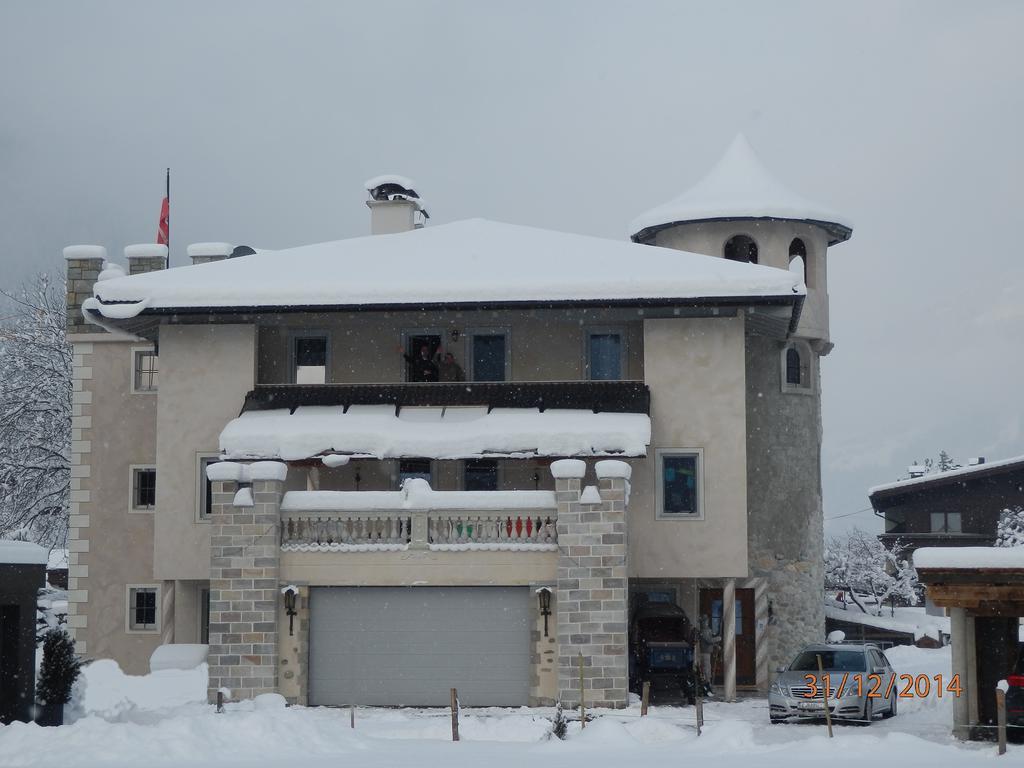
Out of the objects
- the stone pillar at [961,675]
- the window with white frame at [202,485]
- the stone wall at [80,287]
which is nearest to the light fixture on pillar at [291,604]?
the window with white frame at [202,485]

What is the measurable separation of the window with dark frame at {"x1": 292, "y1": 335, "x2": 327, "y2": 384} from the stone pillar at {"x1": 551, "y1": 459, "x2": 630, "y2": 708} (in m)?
8.09

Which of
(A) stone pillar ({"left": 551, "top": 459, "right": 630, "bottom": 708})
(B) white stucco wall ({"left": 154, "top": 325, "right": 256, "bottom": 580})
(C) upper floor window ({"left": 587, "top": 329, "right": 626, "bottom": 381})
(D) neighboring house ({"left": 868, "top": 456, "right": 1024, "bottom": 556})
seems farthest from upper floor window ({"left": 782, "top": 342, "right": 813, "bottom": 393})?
(D) neighboring house ({"left": 868, "top": 456, "right": 1024, "bottom": 556})

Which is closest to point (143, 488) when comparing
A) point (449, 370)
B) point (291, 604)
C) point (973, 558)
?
point (449, 370)

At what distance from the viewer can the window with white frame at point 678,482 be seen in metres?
30.3

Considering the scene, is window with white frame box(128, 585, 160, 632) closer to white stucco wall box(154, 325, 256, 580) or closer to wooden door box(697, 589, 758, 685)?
white stucco wall box(154, 325, 256, 580)

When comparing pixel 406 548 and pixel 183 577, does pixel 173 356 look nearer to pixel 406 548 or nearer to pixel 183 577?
pixel 183 577

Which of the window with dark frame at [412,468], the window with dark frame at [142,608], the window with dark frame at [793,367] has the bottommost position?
the window with dark frame at [142,608]

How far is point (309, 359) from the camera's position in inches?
1291

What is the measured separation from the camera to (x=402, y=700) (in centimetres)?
2723

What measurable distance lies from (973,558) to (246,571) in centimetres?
1308

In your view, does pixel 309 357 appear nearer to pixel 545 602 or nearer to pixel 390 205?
pixel 390 205

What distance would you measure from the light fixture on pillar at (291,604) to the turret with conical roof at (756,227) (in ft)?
48.8

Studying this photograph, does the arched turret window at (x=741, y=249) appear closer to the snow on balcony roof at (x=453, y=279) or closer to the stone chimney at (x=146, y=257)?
the snow on balcony roof at (x=453, y=279)

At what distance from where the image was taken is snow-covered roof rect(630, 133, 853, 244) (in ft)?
119
